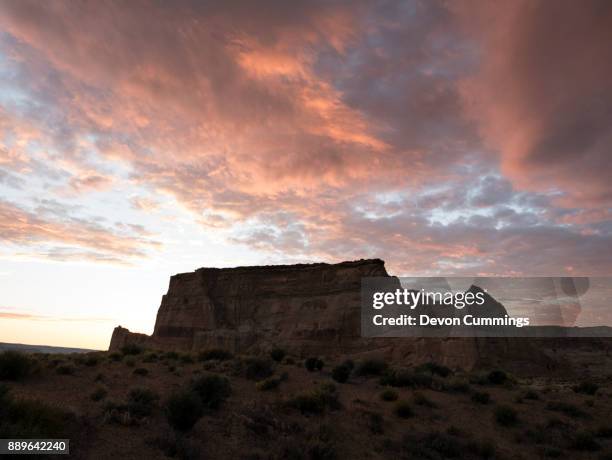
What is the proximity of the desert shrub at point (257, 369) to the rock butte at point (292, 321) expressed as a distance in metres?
25.6

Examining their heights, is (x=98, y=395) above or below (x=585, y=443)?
above

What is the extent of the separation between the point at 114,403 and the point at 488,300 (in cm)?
4795

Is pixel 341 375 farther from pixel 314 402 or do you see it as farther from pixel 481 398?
pixel 481 398

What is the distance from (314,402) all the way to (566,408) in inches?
475

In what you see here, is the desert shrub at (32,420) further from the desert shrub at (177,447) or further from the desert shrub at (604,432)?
the desert shrub at (604,432)

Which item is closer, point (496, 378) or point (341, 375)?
point (341, 375)

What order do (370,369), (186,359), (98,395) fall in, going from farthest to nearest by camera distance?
1. (186,359)
2. (370,369)
3. (98,395)

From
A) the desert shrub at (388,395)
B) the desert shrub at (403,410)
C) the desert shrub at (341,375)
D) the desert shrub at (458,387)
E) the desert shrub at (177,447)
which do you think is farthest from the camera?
the desert shrub at (341,375)

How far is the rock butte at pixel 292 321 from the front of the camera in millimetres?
42031

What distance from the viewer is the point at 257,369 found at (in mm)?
19703

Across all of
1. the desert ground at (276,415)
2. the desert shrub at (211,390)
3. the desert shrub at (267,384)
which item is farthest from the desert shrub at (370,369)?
the desert shrub at (211,390)

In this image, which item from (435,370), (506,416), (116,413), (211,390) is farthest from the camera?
(435,370)

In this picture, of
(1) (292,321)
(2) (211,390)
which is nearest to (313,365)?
(2) (211,390)

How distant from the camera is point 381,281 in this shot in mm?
54406
